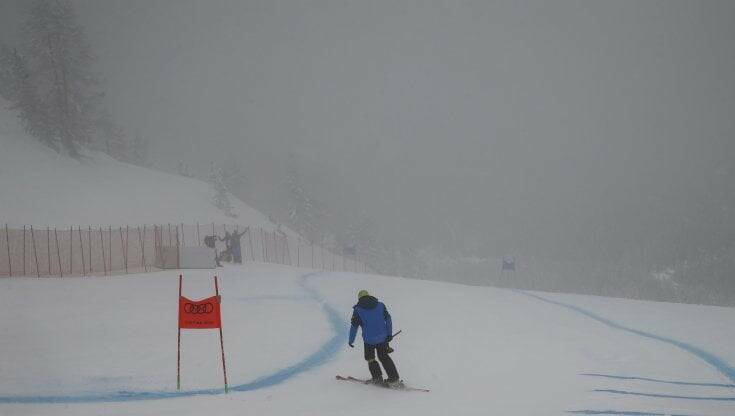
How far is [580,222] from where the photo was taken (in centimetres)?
15875

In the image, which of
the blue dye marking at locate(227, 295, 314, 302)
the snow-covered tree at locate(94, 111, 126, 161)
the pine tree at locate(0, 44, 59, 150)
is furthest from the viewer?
the snow-covered tree at locate(94, 111, 126, 161)

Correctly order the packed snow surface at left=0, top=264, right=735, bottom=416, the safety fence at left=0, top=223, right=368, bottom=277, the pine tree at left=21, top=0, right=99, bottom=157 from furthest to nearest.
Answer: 1. the pine tree at left=21, top=0, right=99, bottom=157
2. the safety fence at left=0, top=223, right=368, bottom=277
3. the packed snow surface at left=0, top=264, right=735, bottom=416

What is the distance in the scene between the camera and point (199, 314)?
9.63m

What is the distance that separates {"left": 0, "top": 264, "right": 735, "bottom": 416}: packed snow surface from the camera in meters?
9.00

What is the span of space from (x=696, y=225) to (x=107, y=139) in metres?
132

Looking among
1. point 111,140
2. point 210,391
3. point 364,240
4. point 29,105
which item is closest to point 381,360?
point 210,391

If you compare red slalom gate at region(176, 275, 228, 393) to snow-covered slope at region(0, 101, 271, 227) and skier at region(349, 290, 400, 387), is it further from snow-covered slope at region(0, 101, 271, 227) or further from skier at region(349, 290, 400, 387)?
snow-covered slope at region(0, 101, 271, 227)

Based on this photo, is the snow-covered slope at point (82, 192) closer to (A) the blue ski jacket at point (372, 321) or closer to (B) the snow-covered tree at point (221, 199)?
(B) the snow-covered tree at point (221, 199)

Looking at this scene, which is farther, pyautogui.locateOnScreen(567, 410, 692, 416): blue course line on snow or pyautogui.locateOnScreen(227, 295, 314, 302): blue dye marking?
pyautogui.locateOnScreen(227, 295, 314, 302): blue dye marking

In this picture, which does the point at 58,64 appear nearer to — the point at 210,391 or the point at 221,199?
the point at 221,199

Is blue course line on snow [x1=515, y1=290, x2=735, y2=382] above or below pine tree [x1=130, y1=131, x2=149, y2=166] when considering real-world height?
below

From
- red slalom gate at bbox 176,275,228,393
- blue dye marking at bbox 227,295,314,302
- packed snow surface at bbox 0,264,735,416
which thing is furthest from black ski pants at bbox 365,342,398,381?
blue dye marking at bbox 227,295,314,302

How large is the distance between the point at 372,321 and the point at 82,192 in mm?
49089

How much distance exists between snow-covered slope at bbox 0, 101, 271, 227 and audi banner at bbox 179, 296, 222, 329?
117ft
